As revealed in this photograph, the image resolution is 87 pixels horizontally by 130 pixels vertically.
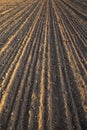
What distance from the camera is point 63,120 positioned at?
7.21 meters

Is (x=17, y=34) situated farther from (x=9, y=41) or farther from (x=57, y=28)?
(x=57, y=28)

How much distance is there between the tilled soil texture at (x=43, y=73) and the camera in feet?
23.7

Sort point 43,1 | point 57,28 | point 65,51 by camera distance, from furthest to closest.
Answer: point 43,1
point 57,28
point 65,51

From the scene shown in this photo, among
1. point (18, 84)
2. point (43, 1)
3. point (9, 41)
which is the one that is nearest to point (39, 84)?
point (18, 84)

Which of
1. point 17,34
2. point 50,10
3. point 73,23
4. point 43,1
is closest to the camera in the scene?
point 17,34

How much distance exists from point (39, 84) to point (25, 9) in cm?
1272

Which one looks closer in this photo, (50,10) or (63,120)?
(63,120)

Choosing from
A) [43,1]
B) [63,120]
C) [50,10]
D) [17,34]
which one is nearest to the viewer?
[63,120]

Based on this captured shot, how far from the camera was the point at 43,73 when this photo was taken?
9602 millimetres

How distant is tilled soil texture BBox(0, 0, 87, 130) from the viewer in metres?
7.21

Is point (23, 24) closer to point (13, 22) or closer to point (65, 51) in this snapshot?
point (13, 22)

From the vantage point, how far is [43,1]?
2394cm

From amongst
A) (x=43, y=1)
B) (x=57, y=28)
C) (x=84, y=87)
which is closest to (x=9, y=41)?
(x=57, y=28)

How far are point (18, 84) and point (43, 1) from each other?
1669cm
